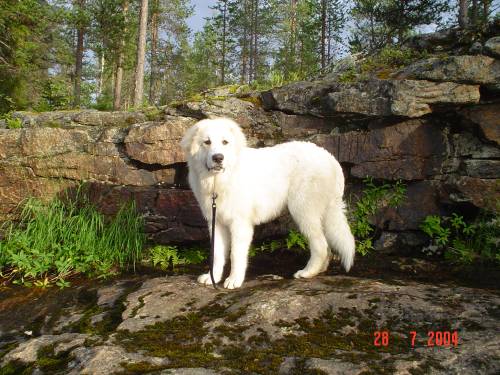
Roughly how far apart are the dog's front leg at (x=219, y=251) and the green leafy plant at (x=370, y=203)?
224cm

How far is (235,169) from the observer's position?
4266mm

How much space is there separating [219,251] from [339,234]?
1442 mm

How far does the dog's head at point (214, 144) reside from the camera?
12.9 feet

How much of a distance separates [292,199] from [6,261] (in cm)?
423

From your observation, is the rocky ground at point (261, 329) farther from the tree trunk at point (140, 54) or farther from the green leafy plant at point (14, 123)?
the tree trunk at point (140, 54)

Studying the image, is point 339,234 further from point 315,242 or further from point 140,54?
point 140,54

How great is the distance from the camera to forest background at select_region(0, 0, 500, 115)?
11953 mm

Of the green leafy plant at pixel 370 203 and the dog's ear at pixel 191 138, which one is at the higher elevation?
the dog's ear at pixel 191 138

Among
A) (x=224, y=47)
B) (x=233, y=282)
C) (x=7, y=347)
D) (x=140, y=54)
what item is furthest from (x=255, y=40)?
(x=7, y=347)

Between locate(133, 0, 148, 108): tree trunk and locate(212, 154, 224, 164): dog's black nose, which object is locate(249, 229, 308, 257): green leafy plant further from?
locate(133, 0, 148, 108): tree trunk

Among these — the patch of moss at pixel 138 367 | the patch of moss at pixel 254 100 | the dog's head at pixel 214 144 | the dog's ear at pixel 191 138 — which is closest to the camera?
the patch of moss at pixel 138 367
